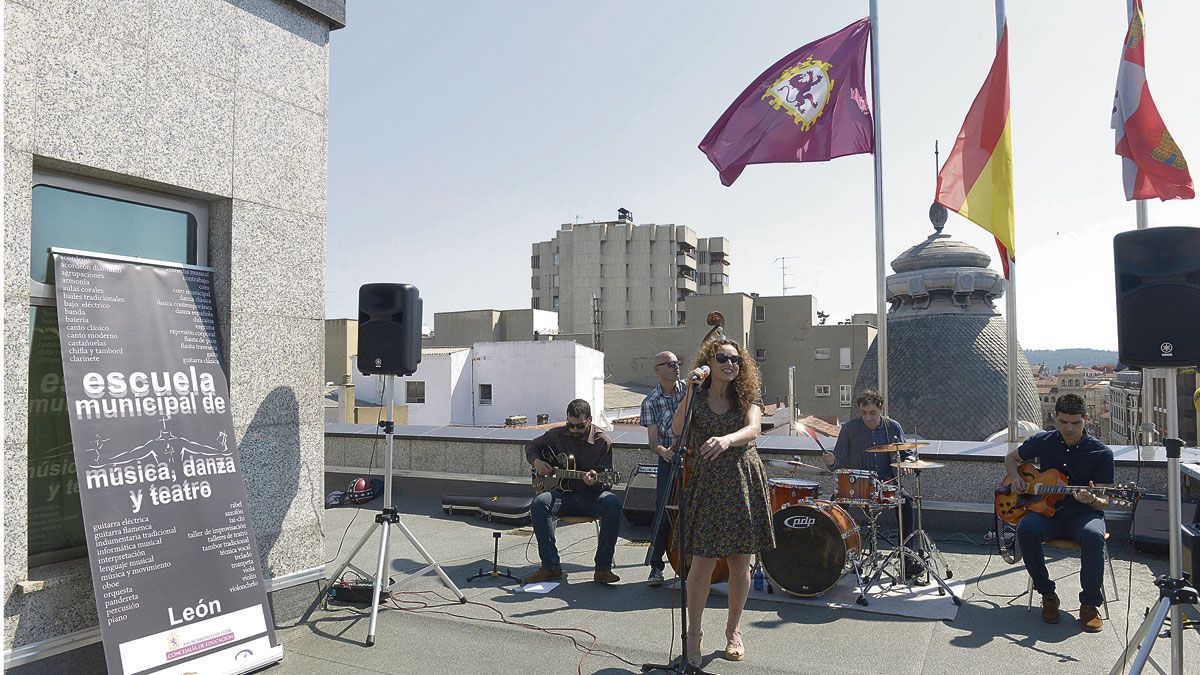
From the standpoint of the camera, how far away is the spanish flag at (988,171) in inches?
312

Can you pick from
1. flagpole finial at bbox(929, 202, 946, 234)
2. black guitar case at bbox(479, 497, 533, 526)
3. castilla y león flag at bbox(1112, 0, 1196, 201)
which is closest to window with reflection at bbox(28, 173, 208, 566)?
black guitar case at bbox(479, 497, 533, 526)

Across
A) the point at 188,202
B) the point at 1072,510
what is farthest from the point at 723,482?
the point at 188,202

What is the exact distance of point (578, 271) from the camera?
241ft

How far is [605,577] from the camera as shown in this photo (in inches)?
246

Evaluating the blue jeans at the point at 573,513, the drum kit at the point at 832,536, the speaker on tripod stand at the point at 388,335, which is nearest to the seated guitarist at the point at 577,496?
the blue jeans at the point at 573,513

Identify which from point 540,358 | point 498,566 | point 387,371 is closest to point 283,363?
point 387,371

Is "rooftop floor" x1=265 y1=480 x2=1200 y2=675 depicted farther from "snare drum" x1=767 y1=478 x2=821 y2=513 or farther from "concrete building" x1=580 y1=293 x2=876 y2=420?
"concrete building" x1=580 y1=293 x2=876 y2=420

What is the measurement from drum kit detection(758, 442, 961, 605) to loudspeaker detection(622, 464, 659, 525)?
7.05ft

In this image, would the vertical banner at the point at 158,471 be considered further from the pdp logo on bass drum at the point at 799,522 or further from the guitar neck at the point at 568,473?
the pdp logo on bass drum at the point at 799,522

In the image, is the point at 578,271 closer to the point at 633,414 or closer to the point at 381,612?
the point at 633,414

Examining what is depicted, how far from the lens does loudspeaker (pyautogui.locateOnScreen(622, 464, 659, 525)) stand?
804 cm

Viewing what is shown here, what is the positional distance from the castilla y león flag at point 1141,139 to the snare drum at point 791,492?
5.04 meters

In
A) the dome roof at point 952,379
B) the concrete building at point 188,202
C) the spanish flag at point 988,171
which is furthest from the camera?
the dome roof at point 952,379

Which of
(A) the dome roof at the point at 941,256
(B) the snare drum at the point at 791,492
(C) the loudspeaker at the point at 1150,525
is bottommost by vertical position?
(C) the loudspeaker at the point at 1150,525
